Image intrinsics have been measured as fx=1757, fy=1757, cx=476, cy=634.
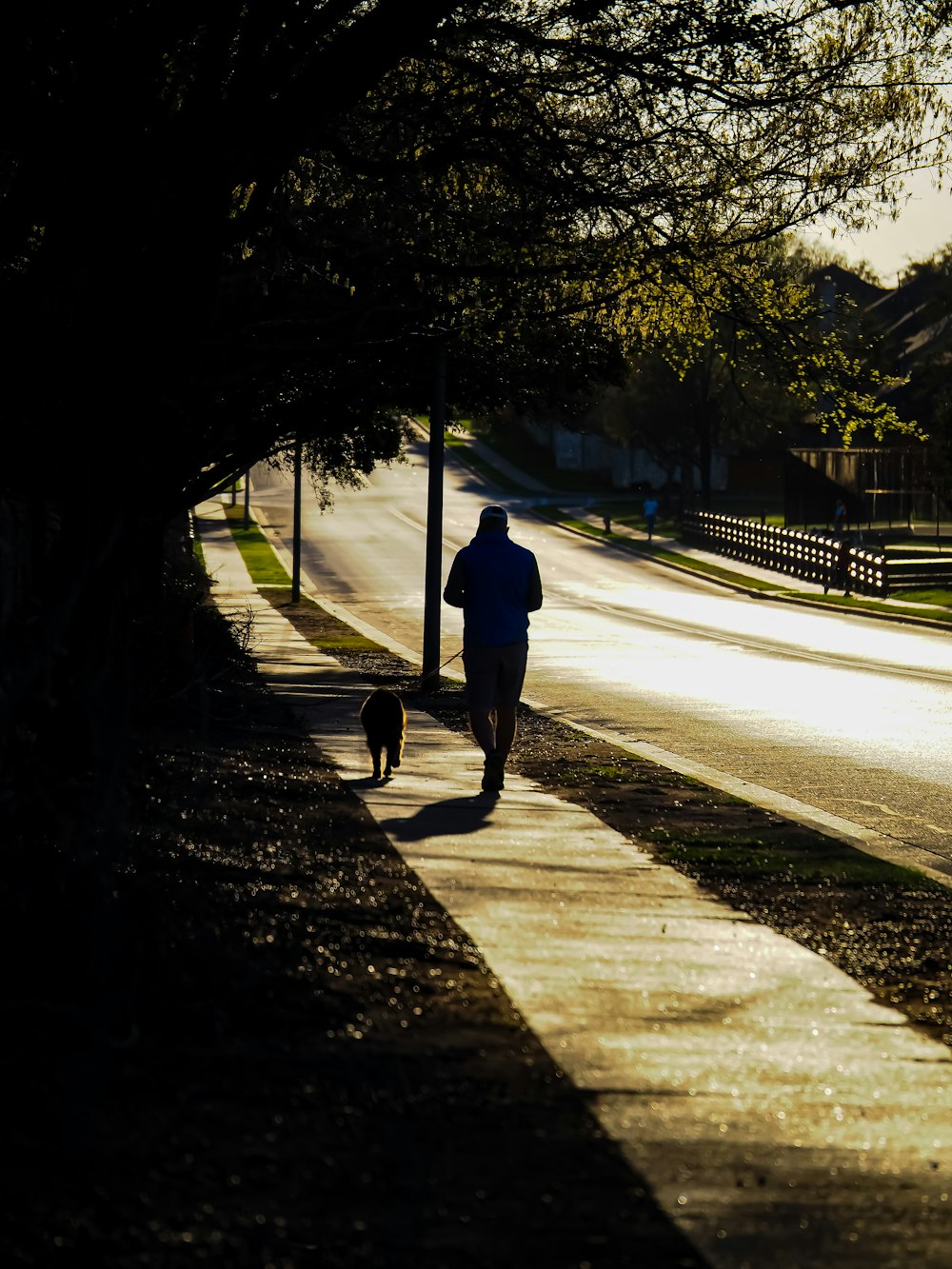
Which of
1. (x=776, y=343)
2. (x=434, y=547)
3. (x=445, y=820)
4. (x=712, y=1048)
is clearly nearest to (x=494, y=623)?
(x=445, y=820)

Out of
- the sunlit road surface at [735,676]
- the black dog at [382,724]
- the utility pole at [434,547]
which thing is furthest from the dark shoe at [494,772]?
the utility pole at [434,547]

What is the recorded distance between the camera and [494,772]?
1159 cm

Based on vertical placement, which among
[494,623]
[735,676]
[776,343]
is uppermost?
[776,343]

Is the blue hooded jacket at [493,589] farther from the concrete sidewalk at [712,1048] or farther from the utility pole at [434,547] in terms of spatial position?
the utility pole at [434,547]

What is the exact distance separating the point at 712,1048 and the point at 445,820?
437cm

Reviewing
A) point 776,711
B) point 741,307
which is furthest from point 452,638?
point 741,307

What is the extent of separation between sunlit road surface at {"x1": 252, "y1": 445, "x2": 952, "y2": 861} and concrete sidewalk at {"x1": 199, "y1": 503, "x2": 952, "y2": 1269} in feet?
9.26

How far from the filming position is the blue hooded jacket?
452 inches

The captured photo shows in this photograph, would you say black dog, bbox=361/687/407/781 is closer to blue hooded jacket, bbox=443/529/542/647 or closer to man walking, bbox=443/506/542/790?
man walking, bbox=443/506/542/790

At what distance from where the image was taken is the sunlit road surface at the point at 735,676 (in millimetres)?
13500

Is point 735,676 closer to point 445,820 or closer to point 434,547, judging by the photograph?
point 434,547

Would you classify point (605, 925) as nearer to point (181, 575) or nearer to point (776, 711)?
point (776, 711)

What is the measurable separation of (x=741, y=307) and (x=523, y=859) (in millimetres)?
7728

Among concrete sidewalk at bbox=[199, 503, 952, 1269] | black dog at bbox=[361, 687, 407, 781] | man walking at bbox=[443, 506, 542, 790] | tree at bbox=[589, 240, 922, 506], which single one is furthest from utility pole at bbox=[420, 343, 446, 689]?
concrete sidewalk at bbox=[199, 503, 952, 1269]
